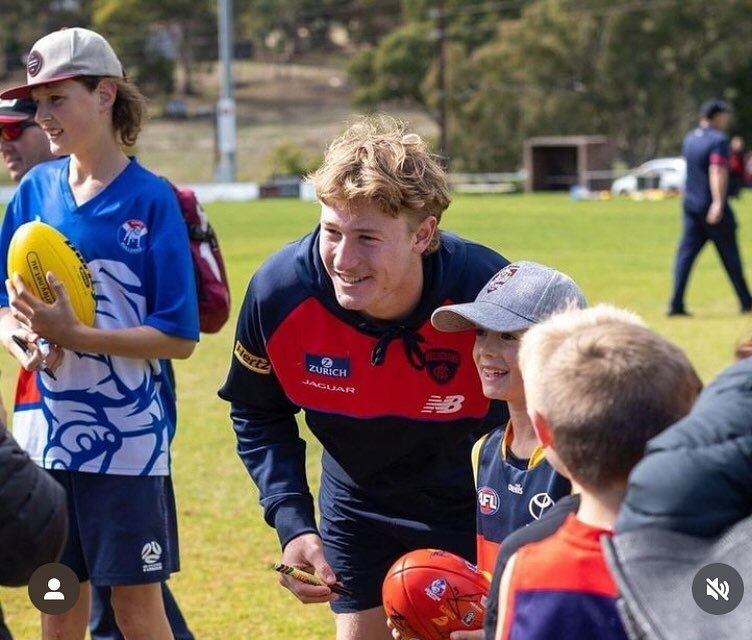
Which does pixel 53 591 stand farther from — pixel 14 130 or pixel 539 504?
pixel 14 130

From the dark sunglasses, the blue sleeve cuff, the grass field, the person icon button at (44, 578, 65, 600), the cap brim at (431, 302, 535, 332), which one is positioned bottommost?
the grass field

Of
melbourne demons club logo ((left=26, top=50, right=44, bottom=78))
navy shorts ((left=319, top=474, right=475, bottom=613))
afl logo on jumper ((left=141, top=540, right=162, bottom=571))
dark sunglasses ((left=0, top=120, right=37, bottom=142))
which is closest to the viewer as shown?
navy shorts ((left=319, top=474, right=475, bottom=613))

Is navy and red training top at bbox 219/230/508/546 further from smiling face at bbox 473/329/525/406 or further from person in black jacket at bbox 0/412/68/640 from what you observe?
person in black jacket at bbox 0/412/68/640

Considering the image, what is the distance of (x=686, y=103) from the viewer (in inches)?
2869

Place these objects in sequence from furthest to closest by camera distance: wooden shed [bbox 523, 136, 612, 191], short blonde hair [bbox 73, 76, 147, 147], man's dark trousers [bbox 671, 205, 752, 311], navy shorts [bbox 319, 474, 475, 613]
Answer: wooden shed [bbox 523, 136, 612, 191] → man's dark trousers [bbox 671, 205, 752, 311] → short blonde hair [bbox 73, 76, 147, 147] → navy shorts [bbox 319, 474, 475, 613]

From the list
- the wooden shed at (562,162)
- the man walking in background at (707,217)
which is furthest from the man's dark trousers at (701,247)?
the wooden shed at (562,162)

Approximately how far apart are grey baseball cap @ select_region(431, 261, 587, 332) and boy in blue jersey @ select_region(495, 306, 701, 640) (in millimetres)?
1083

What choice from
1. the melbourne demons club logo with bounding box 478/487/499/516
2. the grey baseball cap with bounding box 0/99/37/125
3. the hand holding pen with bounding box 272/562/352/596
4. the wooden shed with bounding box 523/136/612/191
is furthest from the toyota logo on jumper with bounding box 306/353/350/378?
the wooden shed with bounding box 523/136/612/191

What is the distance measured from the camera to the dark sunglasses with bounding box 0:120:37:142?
5.53 meters

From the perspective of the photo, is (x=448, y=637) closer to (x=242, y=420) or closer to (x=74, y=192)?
(x=242, y=420)

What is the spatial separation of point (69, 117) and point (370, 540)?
1690 mm

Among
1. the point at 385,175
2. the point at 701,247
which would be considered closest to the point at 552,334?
the point at 385,175

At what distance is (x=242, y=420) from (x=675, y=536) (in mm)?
2517

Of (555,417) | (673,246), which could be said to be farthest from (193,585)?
(673,246)
